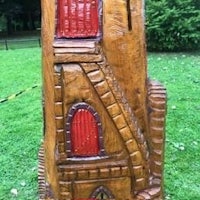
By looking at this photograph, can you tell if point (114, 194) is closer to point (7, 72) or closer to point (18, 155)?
point (18, 155)

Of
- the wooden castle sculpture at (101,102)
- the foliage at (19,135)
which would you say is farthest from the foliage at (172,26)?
the wooden castle sculpture at (101,102)

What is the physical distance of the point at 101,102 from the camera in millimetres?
2035

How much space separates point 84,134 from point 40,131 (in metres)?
3.22

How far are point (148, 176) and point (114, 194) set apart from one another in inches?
7.0

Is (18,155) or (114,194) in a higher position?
(114,194)

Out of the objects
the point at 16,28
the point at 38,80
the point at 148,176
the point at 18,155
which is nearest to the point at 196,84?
the point at 38,80

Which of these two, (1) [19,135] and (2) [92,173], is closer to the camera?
(2) [92,173]

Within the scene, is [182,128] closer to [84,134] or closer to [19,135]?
[19,135]

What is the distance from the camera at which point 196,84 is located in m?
7.26

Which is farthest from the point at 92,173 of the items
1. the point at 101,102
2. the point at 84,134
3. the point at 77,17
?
the point at 77,17

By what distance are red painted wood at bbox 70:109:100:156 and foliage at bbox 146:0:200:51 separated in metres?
8.28

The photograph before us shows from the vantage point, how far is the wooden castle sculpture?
1.98 meters

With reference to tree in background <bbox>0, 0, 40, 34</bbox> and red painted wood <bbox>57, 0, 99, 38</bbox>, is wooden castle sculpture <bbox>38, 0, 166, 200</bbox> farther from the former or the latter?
tree in background <bbox>0, 0, 40, 34</bbox>

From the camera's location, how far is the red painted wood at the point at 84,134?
2.04 meters
